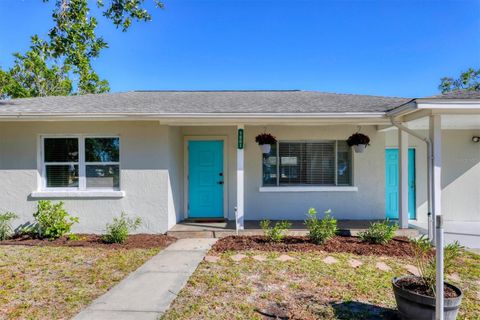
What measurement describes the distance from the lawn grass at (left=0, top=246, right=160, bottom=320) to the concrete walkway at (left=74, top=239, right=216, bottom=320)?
186 millimetres

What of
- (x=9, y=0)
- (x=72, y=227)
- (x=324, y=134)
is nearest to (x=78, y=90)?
(x=9, y=0)

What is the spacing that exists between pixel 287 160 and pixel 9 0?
8.02 metres

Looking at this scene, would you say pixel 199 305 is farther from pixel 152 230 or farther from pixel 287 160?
pixel 287 160

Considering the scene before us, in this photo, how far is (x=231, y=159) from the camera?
29.5 feet

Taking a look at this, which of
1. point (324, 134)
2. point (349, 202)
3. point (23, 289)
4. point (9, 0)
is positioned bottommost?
point (23, 289)

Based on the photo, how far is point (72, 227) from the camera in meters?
7.69

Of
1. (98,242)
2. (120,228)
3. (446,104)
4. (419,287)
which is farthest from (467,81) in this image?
(98,242)

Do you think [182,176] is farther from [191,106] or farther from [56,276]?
[56,276]

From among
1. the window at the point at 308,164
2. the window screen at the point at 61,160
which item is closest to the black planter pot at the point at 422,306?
the window at the point at 308,164

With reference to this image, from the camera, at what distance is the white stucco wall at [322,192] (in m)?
8.88

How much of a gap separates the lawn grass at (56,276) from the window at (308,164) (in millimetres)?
3954

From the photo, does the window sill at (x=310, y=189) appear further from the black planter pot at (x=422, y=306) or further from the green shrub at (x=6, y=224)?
the green shrub at (x=6, y=224)

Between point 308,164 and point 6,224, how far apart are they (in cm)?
741

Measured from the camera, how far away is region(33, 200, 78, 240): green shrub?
719cm
